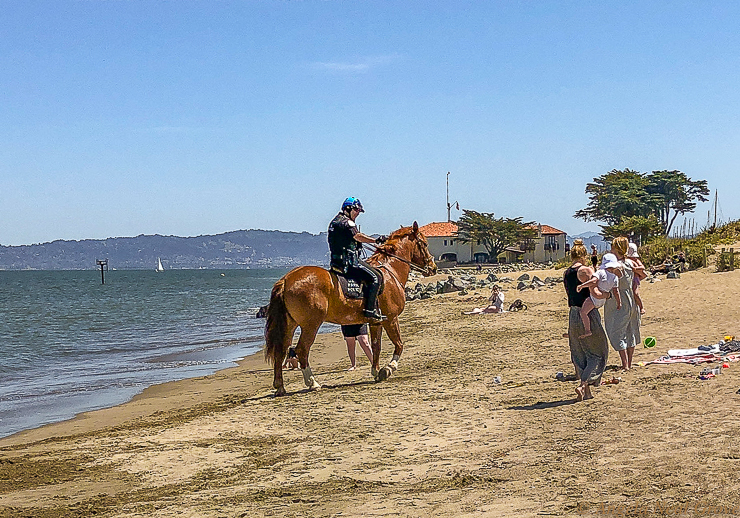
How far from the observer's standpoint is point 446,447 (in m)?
7.86

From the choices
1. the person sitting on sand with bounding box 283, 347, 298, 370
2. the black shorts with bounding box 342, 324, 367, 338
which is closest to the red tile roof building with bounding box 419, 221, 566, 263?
the person sitting on sand with bounding box 283, 347, 298, 370

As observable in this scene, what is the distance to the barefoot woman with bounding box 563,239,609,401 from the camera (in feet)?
30.9

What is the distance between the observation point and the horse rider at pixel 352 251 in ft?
38.8

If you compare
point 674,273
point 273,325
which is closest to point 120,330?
point 674,273

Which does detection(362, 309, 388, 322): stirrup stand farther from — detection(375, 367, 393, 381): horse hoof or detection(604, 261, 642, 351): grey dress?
detection(604, 261, 642, 351): grey dress

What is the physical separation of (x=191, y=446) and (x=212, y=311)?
37.8m

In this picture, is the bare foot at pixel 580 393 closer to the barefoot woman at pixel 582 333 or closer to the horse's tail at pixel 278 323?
the barefoot woman at pixel 582 333

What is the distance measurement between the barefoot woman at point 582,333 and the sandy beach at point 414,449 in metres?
0.31

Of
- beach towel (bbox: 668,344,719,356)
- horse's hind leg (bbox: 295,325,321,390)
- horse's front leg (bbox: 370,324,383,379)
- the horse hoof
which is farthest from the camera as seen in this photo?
horse's front leg (bbox: 370,324,383,379)

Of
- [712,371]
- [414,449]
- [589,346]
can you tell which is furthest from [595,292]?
[414,449]

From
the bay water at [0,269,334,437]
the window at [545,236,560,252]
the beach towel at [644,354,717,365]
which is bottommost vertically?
the bay water at [0,269,334,437]

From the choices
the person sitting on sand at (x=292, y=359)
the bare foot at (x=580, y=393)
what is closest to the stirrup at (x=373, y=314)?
the person sitting on sand at (x=292, y=359)

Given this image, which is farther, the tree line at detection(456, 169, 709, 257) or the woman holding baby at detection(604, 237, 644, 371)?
the tree line at detection(456, 169, 709, 257)

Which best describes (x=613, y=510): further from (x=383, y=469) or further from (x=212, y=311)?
(x=212, y=311)
